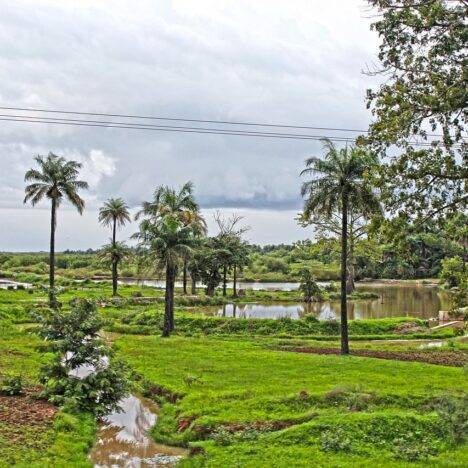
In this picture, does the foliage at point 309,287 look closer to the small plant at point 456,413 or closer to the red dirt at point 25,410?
the red dirt at point 25,410

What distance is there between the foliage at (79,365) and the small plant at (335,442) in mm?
8451

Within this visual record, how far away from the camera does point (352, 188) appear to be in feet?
105

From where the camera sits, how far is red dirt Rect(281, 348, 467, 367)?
31742 millimetres

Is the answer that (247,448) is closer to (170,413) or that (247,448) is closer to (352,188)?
(170,413)

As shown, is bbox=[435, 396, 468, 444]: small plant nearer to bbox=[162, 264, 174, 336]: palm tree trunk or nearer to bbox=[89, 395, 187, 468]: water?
bbox=[89, 395, 187, 468]: water

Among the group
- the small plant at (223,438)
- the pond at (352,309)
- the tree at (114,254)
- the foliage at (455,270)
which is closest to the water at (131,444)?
the small plant at (223,438)

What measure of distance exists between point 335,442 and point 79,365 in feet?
36.2

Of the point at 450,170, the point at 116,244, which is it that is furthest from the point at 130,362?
the point at 116,244

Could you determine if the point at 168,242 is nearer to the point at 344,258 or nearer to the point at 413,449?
the point at 344,258

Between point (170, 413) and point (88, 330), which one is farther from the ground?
point (88, 330)

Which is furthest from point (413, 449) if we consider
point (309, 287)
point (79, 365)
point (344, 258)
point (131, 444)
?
point (309, 287)

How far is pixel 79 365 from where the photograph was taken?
73.8 ft

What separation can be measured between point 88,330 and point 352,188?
55.2 ft

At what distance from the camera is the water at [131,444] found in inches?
667
